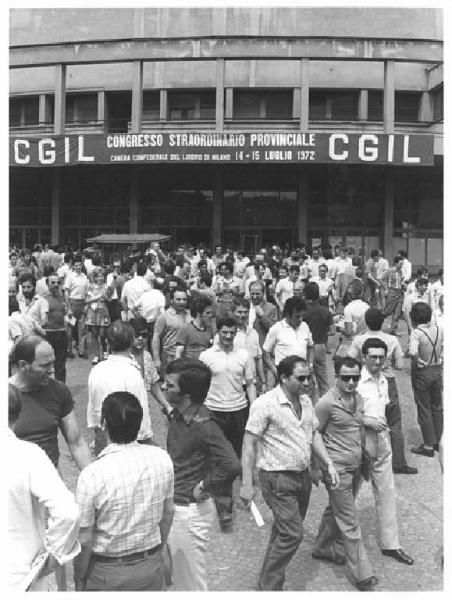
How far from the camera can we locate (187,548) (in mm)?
3760

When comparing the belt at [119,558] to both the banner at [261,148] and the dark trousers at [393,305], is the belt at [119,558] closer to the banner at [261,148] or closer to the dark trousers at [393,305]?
the dark trousers at [393,305]

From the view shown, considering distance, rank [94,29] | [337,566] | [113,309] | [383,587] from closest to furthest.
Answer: [383,587]
[337,566]
[113,309]
[94,29]

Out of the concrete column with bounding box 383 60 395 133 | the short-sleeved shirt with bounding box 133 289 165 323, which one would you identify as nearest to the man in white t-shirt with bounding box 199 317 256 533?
the short-sleeved shirt with bounding box 133 289 165 323

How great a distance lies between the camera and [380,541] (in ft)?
16.5

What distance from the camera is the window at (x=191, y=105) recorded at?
26453 mm

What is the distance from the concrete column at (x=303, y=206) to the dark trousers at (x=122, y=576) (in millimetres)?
23660

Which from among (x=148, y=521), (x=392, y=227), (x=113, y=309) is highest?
(x=392, y=227)

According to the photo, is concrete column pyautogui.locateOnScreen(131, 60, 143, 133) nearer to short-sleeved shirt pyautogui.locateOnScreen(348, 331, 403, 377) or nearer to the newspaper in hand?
short-sleeved shirt pyautogui.locateOnScreen(348, 331, 403, 377)

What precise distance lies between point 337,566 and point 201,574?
148cm

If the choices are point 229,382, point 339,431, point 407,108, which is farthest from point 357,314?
point 407,108

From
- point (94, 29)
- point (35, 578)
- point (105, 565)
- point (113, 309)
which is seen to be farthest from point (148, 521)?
point (94, 29)

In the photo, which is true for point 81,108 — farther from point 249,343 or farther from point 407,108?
point 249,343

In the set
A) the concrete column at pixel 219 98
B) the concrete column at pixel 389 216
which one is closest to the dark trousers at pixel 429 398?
the concrete column at pixel 219 98
